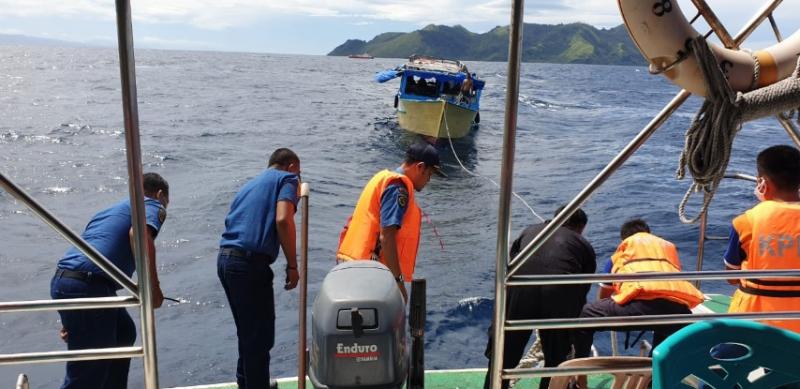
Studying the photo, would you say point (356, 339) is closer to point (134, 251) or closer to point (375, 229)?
point (134, 251)

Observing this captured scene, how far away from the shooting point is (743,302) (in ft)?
8.41

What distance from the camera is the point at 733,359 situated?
5.75ft

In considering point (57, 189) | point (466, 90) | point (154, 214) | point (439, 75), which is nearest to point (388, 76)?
point (439, 75)

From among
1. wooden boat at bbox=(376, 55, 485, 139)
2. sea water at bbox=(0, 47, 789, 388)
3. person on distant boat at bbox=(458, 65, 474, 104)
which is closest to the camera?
sea water at bbox=(0, 47, 789, 388)

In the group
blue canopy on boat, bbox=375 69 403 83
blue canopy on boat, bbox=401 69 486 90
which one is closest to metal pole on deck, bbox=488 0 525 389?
blue canopy on boat, bbox=375 69 403 83

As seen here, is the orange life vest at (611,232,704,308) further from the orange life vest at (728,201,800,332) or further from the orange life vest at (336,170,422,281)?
the orange life vest at (336,170,422,281)

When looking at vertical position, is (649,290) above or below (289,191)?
below

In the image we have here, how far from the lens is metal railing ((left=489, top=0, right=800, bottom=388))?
1672 mm

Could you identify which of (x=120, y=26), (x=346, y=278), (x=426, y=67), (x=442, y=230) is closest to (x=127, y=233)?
(x=346, y=278)

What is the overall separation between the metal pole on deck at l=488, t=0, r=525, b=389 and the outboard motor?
33 centimetres

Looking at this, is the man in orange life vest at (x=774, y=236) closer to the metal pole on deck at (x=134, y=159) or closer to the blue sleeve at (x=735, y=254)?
the blue sleeve at (x=735, y=254)

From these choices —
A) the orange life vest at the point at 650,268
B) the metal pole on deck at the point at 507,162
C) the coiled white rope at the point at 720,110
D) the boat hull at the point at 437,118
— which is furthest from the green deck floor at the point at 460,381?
the boat hull at the point at 437,118

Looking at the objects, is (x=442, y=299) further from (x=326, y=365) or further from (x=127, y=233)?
(x=326, y=365)

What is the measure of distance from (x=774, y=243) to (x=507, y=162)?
4.65ft
